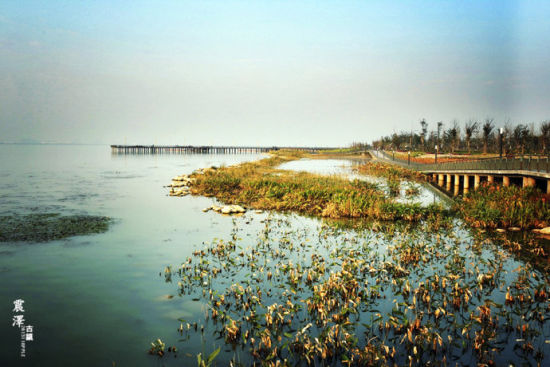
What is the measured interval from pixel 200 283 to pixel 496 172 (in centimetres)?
2646

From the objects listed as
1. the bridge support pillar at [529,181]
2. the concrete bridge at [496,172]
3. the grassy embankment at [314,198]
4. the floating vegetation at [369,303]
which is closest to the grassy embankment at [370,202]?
the grassy embankment at [314,198]

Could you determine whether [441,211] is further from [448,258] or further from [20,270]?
[20,270]

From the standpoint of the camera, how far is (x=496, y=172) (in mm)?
29594

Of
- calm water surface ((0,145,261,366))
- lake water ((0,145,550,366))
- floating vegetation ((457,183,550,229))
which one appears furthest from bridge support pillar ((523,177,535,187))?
calm water surface ((0,145,261,366))

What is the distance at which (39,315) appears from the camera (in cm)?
945

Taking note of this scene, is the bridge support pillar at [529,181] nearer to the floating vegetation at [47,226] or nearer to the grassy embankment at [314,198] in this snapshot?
the grassy embankment at [314,198]

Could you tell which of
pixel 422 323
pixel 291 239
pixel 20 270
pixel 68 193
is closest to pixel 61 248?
pixel 20 270

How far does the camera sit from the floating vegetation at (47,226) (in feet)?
54.4

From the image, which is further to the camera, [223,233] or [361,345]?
[223,233]

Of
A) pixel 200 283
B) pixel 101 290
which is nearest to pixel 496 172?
pixel 200 283

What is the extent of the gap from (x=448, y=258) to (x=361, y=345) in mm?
7138

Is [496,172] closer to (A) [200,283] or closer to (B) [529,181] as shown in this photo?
(B) [529,181]

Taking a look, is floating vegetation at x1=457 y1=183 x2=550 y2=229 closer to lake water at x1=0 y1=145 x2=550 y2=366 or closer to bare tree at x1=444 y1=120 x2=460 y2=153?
lake water at x1=0 y1=145 x2=550 y2=366

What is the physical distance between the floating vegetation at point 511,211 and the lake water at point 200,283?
1.29 metres
